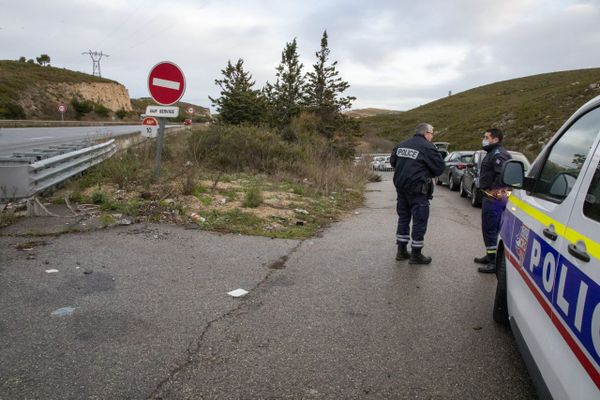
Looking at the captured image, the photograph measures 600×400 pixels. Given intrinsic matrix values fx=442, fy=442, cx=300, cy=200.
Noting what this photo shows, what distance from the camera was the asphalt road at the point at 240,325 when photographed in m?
2.88

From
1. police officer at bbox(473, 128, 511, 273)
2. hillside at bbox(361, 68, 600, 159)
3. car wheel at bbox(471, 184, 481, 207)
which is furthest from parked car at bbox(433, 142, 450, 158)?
hillside at bbox(361, 68, 600, 159)

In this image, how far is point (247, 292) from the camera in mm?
4512

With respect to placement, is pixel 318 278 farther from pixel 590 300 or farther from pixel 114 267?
pixel 590 300

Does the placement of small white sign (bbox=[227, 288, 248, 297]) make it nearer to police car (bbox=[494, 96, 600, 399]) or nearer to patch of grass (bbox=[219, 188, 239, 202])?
police car (bbox=[494, 96, 600, 399])

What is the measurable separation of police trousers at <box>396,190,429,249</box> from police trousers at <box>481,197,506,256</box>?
0.77 metres

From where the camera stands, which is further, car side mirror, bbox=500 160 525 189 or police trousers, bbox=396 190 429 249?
police trousers, bbox=396 190 429 249

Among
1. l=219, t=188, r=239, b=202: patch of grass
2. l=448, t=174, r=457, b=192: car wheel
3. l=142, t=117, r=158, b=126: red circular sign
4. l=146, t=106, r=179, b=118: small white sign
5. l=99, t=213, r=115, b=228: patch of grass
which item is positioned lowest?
l=448, t=174, r=457, b=192: car wheel

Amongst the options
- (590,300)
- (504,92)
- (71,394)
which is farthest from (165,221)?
(504,92)

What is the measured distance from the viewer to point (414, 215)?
5.82 m

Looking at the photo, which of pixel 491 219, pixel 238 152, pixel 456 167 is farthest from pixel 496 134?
pixel 456 167

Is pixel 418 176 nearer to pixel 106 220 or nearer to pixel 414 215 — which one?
pixel 414 215

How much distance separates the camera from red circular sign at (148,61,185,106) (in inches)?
328

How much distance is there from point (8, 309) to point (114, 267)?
130cm

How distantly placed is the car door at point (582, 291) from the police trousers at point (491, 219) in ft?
12.0
